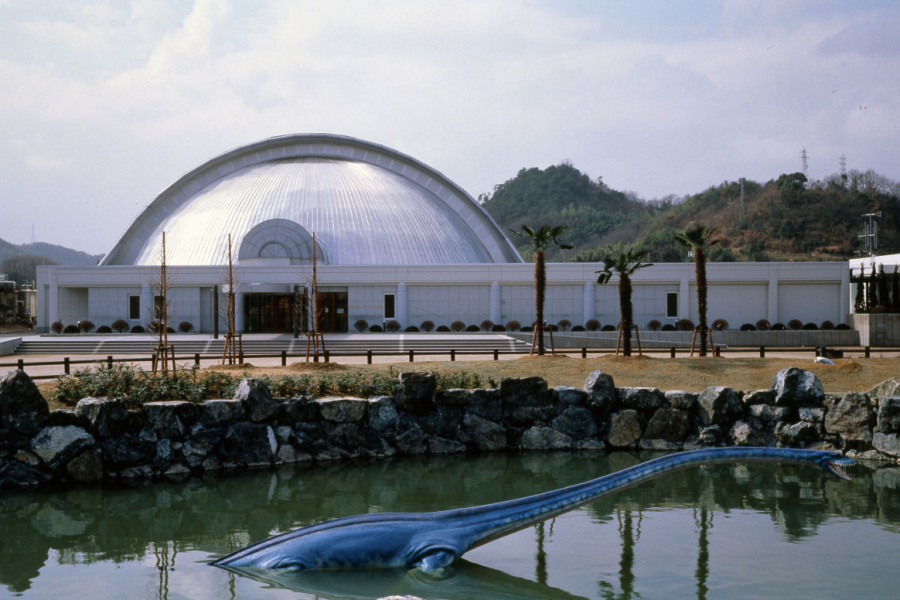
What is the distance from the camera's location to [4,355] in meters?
36.8

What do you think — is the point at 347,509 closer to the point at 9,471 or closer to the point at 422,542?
the point at 422,542

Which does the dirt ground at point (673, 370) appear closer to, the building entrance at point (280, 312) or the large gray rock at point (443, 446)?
the large gray rock at point (443, 446)

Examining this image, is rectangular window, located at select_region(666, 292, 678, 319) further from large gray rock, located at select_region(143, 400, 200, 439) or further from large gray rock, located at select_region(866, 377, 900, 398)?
large gray rock, located at select_region(143, 400, 200, 439)

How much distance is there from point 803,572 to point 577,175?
121902 mm

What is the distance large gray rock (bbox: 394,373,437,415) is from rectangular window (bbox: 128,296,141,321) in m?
35.1

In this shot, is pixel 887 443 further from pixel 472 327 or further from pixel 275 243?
pixel 275 243

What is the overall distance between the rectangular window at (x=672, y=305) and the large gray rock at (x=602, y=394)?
32652 millimetres

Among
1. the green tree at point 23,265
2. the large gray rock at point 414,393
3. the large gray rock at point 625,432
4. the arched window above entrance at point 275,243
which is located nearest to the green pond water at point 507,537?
the large gray rock at point 625,432

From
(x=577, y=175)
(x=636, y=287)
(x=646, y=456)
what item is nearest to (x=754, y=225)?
(x=577, y=175)

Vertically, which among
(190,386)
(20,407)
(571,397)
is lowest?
(571,397)

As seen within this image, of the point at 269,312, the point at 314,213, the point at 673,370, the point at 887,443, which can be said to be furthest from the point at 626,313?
the point at 314,213

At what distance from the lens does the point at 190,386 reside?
1672 centimetres

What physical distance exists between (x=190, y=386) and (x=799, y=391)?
12.4m

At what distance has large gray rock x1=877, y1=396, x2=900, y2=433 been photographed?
16062 mm
